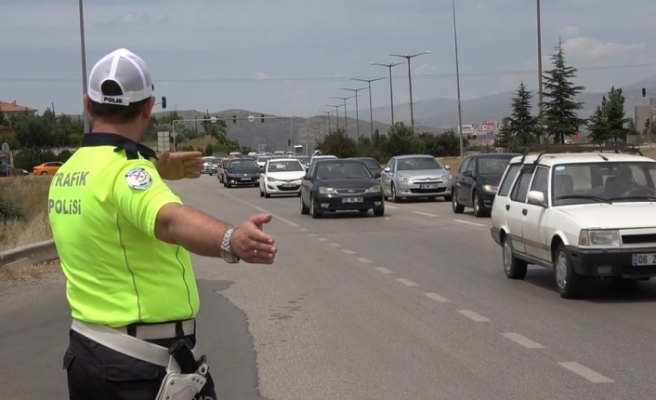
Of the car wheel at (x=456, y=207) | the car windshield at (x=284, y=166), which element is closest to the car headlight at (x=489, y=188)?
the car wheel at (x=456, y=207)

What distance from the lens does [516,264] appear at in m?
13.6

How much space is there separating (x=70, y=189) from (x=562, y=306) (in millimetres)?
8533

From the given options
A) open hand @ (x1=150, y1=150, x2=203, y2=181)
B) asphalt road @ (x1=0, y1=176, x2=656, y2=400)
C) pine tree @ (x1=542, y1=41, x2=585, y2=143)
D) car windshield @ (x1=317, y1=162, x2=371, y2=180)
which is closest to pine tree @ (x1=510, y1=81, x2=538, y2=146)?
pine tree @ (x1=542, y1=41, x2=585, y2=143)

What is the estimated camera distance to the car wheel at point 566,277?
37.6 ft

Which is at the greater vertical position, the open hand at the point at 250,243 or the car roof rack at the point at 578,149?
the car roof rack at the point at 578,149

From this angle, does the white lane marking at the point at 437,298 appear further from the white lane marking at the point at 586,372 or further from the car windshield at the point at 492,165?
the car windshield at the point at 492,165

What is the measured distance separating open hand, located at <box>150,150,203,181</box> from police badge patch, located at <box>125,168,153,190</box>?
2.83ft

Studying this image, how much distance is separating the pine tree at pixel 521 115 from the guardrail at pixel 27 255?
49.4 meters

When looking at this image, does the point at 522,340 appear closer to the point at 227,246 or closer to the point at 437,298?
the point at 437,298

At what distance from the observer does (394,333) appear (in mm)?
9812

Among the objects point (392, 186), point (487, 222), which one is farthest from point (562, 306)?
point (392, 186)

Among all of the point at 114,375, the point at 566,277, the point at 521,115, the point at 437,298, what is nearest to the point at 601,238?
the point at 566,277

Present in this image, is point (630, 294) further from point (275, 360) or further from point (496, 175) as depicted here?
point (496, 175)

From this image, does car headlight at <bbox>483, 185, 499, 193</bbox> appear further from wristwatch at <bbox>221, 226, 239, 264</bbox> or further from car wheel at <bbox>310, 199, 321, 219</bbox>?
wristwatch at <bbox>221, 226, 239, 264</bbox>
